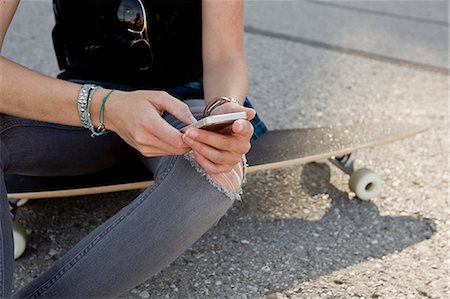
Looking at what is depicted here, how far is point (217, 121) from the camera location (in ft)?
2.68

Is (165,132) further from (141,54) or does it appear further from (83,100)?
(141,54)

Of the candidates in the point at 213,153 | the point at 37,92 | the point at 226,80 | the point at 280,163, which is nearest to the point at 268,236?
the point at 280,163

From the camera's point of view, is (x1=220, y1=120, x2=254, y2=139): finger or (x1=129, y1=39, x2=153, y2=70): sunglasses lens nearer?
(x1=220, y1=120, x2=254, y2=139): finger

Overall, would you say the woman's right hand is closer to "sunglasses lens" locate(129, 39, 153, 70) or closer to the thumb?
the thumb

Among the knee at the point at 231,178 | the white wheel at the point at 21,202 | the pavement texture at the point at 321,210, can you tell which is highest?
the knee at the point at 231,178

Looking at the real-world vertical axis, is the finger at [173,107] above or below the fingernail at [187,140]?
above

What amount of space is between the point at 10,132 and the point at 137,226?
30 cm

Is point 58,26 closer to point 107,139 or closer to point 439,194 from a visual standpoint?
point 107,139

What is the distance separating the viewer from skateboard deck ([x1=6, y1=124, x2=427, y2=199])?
1.14 metres

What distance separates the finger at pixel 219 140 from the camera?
837mm

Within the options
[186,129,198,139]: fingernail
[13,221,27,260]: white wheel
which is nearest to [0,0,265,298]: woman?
[186,129,198,139]: fingernail

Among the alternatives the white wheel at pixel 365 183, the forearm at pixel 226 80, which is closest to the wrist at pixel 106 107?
the forearm at pixel 226 80

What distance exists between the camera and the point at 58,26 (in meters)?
1.21

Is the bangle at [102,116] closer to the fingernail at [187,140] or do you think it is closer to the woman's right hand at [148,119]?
the woman's right hand at [148,119]
